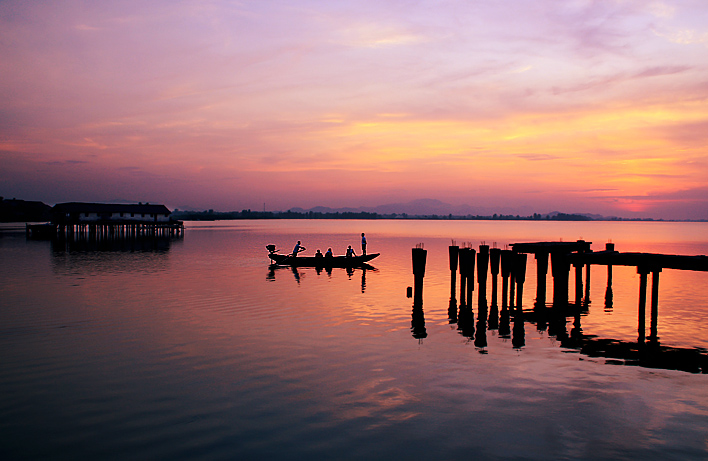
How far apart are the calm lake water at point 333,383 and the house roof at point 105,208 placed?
8338cm

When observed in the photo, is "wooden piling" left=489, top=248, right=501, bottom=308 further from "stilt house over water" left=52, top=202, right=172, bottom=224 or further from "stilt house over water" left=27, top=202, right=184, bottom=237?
"stilt house over water" left=52, top=202, right=172, bottom=224

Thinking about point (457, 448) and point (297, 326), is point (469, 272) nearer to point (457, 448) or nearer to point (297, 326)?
point (297, 326)

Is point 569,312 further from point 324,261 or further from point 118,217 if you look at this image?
point 118,217

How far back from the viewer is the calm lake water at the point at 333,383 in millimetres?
11094

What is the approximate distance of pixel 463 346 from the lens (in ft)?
64.1

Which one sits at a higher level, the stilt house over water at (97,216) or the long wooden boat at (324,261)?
the stilt house over water at (97,216)

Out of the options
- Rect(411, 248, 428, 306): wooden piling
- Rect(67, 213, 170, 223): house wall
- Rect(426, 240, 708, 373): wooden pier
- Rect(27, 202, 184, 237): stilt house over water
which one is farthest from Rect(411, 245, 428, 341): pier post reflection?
Rect(67, 213, 170, 223): house wall

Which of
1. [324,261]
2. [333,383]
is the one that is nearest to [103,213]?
[324,261]

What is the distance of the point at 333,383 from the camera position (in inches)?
588

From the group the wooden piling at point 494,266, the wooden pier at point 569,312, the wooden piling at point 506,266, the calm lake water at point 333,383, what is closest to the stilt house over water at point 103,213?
the calm lake water at point 333,383

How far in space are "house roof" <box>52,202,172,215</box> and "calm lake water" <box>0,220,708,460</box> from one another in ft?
274

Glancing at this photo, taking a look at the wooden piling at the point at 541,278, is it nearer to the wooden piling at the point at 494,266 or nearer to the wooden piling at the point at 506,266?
the wooden piling at the point at 506,266

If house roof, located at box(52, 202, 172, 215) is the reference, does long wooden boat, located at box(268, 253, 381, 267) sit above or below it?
below

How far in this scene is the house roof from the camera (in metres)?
103
